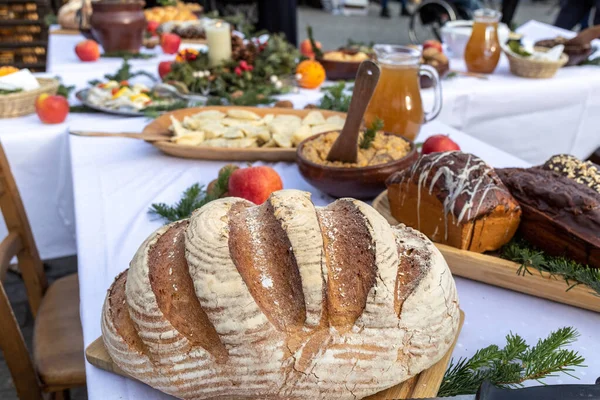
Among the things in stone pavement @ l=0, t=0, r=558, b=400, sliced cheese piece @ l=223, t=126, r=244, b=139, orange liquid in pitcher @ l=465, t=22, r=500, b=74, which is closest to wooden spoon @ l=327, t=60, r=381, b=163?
sliced cheese piece @ l=223, t=126, r=244, b=139

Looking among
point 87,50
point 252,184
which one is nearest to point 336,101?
point 252,184

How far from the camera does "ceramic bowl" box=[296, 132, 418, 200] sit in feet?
4.14

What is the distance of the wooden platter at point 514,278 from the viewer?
0.94 metres

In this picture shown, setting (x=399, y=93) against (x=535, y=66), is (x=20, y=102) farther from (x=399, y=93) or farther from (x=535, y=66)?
(x=535, y=66)

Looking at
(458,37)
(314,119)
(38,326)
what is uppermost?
(458,37)

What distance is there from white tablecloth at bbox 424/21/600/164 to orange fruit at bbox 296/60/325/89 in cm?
53

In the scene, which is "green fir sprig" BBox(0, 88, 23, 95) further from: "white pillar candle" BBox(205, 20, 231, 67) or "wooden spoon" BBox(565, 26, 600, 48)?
"wooden spoon" BBox(565, 26, 600, 48)

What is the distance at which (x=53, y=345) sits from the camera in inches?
53.1

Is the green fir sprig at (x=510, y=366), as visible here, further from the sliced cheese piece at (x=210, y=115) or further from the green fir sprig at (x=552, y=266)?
the sliced cheese piece at (x=210, y=115)

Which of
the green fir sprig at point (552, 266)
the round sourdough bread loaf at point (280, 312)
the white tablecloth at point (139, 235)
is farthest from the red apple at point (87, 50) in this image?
the green fir sprig at point (552, 266)

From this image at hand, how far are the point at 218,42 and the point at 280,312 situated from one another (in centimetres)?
202

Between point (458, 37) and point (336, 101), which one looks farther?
point (458, 37)

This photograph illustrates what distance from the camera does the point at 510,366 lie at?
0.75 m

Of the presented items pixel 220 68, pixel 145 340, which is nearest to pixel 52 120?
pixel 220 68
